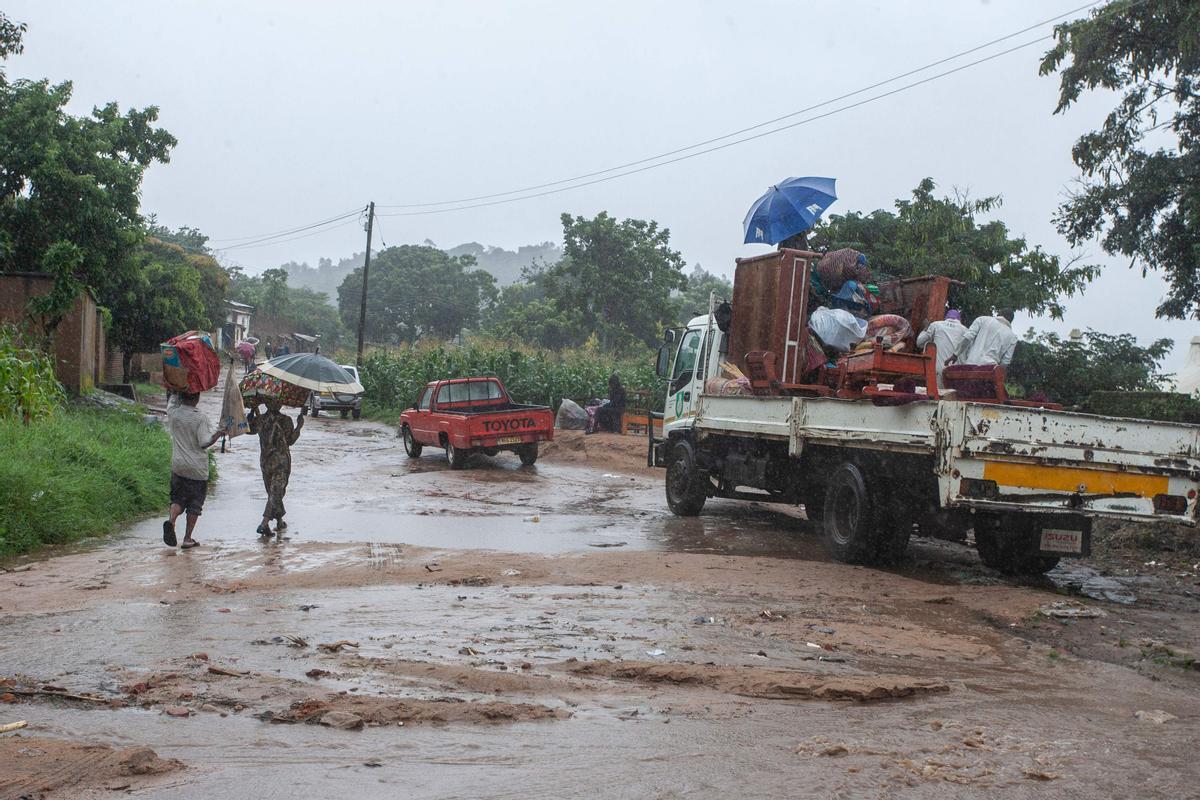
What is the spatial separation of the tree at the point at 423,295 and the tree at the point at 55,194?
158 feet

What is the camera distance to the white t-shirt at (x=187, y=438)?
9.29m

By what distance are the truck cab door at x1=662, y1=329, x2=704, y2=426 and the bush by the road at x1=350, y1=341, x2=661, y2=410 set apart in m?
14.6

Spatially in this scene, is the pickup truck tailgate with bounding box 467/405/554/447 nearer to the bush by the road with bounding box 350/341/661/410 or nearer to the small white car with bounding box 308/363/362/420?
the bush by the road with bounding box 350/341/661/410

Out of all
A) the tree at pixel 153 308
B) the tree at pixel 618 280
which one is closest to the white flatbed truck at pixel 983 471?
the tree at pixel 153 308

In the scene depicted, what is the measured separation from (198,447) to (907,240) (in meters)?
16.3

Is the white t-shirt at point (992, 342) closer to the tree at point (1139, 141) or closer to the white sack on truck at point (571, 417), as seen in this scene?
the tree at point (1139, 141)

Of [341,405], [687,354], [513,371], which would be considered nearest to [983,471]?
[687,354]

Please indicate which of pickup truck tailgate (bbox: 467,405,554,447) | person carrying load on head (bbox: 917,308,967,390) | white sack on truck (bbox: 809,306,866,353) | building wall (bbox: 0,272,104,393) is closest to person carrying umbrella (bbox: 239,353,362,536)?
white sack on truck (bbox: 809,306,866,353)

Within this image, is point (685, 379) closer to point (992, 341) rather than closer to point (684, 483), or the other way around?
point (684, 483)

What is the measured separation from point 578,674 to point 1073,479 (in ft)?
15.9

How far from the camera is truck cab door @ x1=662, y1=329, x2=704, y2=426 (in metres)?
13.8

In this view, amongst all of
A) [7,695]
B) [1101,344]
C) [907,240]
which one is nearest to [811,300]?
[7,695]

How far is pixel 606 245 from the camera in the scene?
161 feet

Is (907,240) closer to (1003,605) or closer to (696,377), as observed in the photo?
(696,377)
